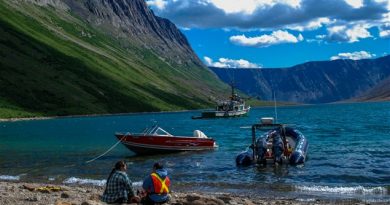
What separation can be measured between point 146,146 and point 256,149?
1406 centimetres

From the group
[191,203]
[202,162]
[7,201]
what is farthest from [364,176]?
[7,201]

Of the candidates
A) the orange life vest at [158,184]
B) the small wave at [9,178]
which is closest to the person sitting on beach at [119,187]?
the orange life vest at [158,184]

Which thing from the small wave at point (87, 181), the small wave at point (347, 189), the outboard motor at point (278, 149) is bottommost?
the small wave at point (347, 189)

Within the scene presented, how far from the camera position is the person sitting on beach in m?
19.0

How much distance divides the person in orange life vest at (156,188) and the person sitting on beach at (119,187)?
19.1 inches

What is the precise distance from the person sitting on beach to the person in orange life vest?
1.59ft

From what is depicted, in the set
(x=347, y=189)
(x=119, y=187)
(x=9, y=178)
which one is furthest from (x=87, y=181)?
(x=347, y=189)

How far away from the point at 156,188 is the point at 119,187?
1473mm

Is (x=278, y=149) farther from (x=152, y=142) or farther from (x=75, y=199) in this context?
(x=75, y=199)

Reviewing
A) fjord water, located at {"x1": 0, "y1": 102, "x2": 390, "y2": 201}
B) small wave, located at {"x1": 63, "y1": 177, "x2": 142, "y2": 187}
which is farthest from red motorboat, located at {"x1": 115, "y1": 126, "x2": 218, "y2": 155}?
small wave, located at {"x1": 63, "y1": 177, "x2": 142, "y2": 187}

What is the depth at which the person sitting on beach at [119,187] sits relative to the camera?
1897cm

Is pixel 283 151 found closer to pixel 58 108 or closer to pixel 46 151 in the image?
pixel 46 151

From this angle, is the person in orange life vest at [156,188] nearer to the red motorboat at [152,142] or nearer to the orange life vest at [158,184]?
the orange life vest at [158,184]

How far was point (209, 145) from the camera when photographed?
52344 millimetres
